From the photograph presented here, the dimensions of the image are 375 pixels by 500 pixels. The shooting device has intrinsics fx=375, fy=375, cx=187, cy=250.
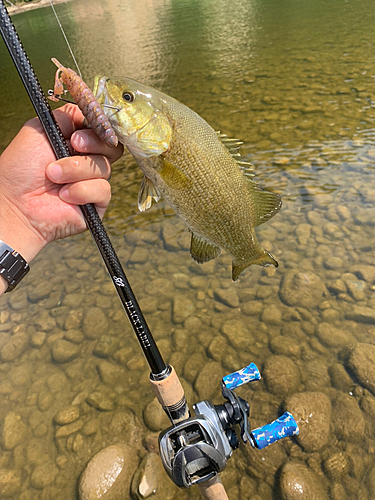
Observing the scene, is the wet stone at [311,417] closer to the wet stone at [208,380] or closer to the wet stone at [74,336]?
the wet stone at [208,380]

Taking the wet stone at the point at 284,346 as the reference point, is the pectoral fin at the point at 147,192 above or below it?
above

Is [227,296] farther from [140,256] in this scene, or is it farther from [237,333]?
[140,256]

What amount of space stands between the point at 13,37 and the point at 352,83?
903 cm

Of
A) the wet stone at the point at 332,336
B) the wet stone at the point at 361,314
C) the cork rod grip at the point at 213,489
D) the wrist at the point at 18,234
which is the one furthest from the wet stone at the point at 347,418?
the wrist at the point at 18,234

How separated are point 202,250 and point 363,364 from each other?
2388 mm

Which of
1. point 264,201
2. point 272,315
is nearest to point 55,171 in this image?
point 264,201

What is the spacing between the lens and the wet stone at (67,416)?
11.8 ft

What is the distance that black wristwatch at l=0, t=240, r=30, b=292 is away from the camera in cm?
185

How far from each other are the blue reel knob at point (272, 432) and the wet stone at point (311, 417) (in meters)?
1.33

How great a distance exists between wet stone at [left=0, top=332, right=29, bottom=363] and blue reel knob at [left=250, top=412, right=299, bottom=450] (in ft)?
10.7

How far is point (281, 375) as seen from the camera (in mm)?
3531

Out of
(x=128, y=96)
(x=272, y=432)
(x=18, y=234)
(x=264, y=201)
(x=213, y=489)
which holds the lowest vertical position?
(x=213, y=489)

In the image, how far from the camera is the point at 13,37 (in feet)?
4.70

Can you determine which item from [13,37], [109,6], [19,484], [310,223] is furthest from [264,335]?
[109,6]
